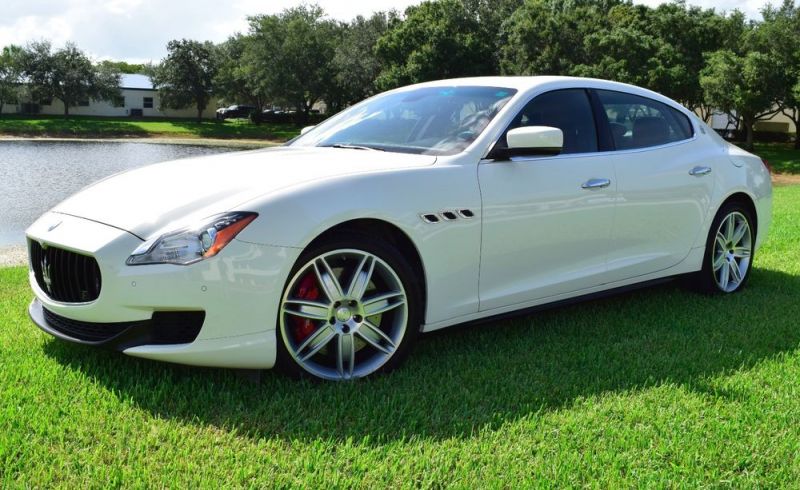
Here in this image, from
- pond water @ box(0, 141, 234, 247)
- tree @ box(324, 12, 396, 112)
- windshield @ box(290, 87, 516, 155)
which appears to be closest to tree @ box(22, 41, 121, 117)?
tree @ box(324, 12, 396, 112)

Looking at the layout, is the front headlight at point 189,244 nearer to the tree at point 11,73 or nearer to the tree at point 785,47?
the tree at point 785,47

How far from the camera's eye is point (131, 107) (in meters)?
74.9

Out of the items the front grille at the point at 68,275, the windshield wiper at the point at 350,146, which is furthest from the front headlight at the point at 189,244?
the windshield wiper at the point at 350,146

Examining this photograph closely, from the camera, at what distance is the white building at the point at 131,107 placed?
7044cm

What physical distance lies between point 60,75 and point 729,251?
222 ft

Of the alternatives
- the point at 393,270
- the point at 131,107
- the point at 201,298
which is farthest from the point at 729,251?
the point at 131,107

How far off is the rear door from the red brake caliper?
2.06 m

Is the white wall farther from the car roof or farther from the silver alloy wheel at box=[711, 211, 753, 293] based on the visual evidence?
the car roof

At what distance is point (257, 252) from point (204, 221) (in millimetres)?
266

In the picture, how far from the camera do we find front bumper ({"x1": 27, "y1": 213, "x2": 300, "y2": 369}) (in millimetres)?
3180

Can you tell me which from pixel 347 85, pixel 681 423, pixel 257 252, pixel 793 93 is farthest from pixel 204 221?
pixel 347 85

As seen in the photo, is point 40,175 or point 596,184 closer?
point 596,184

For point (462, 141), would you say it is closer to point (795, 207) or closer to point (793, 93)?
point (795, 207)

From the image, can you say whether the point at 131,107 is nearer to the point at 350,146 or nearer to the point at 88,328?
the point at 350,146
